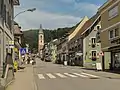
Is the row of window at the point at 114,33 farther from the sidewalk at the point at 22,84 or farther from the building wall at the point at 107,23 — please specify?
the sidewalk at the point at 22,84

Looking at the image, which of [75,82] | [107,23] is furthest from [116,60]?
[75,82]

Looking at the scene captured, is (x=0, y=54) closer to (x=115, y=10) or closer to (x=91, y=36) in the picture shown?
(x=115, y=10)

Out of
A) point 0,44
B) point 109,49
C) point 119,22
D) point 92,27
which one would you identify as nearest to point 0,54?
point 0,44

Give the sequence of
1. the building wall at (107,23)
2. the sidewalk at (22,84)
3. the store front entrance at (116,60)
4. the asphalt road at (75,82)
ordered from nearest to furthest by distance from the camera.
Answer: the sidewalk at (22,84)
the asphalt road at (75,82)
the building wall at (107,23)
the store front entrance at (116,60)

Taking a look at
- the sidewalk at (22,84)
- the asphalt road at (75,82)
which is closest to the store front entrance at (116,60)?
the asphalt road at (75,82)

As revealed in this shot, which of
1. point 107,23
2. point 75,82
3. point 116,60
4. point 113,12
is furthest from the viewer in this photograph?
point 107,23

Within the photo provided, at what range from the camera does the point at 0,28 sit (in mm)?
23188

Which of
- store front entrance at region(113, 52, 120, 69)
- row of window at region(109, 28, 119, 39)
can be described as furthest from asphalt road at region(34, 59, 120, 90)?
store front entrance at region(113, 52, 120, 69)

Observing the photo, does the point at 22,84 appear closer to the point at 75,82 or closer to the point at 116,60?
the point at 75,82

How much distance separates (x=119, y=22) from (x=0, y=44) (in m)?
19.0

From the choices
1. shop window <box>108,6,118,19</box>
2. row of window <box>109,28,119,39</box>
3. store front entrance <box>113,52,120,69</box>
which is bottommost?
store front entrance <box>113,52,120,69</box>

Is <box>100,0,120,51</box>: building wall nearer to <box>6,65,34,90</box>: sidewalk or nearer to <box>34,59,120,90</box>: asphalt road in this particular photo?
<box>34,59,120,90</box>: asphalt road

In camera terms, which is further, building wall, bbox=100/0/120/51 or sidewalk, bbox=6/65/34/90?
building wall, bbox=100/0/120/51

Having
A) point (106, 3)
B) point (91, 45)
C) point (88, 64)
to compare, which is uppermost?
point (106, 3)
